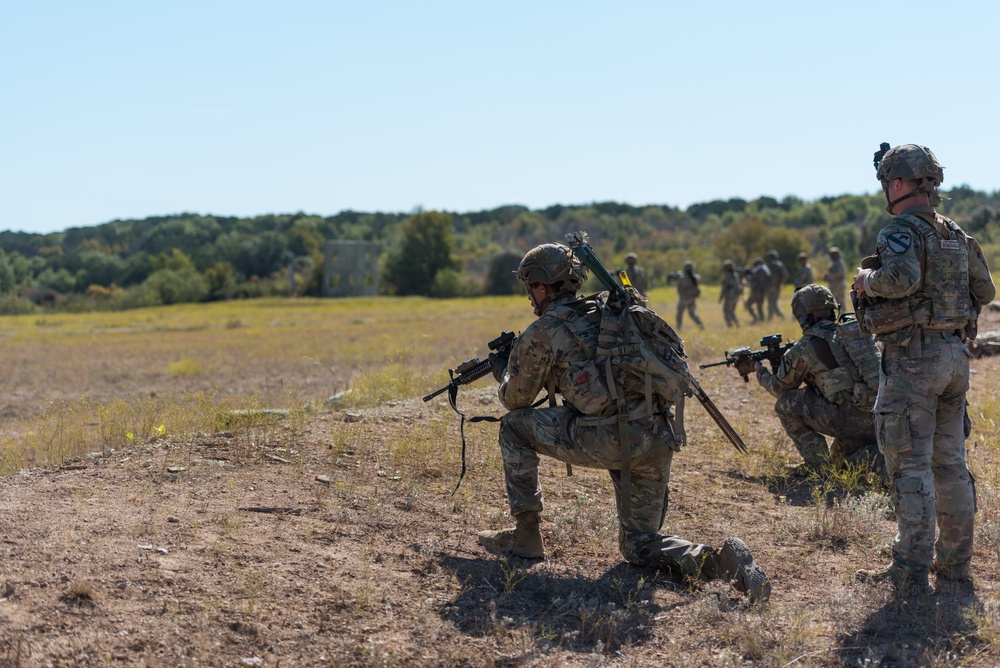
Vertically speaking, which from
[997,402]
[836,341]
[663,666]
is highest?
[836,341]

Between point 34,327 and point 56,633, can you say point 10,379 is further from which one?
point 34,327

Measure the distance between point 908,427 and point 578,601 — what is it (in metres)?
1.83

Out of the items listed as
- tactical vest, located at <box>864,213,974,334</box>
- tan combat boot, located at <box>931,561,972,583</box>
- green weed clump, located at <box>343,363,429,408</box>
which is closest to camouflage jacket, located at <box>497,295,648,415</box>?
tactical vest, located at <box>864,213,974,334</box>

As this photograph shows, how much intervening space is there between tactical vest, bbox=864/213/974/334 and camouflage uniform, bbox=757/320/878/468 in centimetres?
210

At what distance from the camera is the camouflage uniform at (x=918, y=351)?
4586mm

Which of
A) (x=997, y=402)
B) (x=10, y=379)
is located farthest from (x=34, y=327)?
(x=997, y=402)

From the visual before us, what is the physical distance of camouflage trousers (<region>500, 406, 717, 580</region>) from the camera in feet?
15.7

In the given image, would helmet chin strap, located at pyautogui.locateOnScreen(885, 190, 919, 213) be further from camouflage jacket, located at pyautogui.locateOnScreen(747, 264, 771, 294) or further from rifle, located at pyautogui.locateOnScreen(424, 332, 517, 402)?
camouflage jacket, located at pyautogui.locateOnScreen(747, 264, 771, 294)

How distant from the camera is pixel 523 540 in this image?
508 cm

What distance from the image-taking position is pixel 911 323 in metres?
4.61

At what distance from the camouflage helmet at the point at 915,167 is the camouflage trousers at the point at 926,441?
2.46 feet

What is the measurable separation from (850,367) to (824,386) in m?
0.23

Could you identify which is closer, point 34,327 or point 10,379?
point 10,379

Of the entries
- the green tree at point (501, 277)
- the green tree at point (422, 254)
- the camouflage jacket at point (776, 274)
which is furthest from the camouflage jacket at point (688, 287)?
the green tree at point (422, 254)
